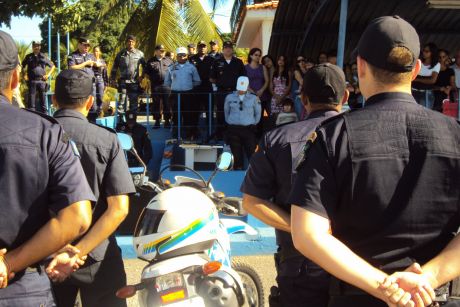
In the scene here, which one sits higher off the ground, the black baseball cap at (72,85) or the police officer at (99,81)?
the black baseball cap at (72,85)

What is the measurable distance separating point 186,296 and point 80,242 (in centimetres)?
57

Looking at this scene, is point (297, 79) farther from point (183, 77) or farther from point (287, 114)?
point (183, 77)

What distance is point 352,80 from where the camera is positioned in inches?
484

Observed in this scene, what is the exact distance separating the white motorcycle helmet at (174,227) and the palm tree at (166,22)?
50.0 feet

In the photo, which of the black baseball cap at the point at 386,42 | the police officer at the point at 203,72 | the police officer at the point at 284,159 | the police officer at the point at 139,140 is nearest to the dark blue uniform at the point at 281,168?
the police officer at the point at 284,159

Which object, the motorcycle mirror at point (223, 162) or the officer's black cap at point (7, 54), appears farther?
the motorcycle mirror at point (223, 162)

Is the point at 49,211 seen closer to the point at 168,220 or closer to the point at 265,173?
the point at 168,220

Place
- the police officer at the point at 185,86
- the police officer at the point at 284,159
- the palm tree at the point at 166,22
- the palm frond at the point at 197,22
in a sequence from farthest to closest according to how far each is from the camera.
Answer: the palm frond at the point at 197,22
the palm tree at the point at 166,22
the police officer at the point at 185,86
the police officer at the point at 284,159

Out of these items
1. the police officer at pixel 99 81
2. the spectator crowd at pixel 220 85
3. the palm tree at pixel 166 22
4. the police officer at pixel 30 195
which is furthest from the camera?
the palm tree at pixel 166 22

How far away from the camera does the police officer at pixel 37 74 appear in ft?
44.5

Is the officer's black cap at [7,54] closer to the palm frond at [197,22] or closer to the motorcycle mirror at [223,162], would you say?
the motorcycle mirror at [223,162]

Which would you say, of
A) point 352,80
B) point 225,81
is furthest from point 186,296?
point 352,80

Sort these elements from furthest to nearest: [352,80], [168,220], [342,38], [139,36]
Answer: [139,36] < [352,80] < [342,38] < [168,220]

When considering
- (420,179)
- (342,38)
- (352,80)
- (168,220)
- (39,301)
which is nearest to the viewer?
(420,179)
